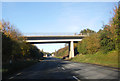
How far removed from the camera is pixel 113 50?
32094 mm

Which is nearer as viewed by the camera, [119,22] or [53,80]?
[53,80]

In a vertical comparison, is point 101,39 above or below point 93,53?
above

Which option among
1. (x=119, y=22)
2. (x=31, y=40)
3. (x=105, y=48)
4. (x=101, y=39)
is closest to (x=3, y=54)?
(x=119, y=22)

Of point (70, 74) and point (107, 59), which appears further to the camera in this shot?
point (107, 59)

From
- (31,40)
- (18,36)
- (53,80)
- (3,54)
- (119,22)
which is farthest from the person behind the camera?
(31,40)

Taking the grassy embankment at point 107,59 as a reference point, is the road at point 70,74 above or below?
below

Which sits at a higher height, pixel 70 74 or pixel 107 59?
pixel 107 59

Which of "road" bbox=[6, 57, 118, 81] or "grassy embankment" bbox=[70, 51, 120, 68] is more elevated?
"grassy embankment" bbox=[70, 51, 120, 68]

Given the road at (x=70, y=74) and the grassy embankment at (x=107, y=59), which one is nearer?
the road at (x=70, y=74)

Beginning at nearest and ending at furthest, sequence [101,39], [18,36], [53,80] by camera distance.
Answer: [53,80], [18,36], [101,39]

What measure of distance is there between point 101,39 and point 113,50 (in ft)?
18.2

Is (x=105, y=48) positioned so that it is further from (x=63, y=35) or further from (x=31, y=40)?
(x=31, y=40)

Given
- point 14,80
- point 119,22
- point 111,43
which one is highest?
point 119,22

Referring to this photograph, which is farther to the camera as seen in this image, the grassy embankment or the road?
→ the grassy embankment
